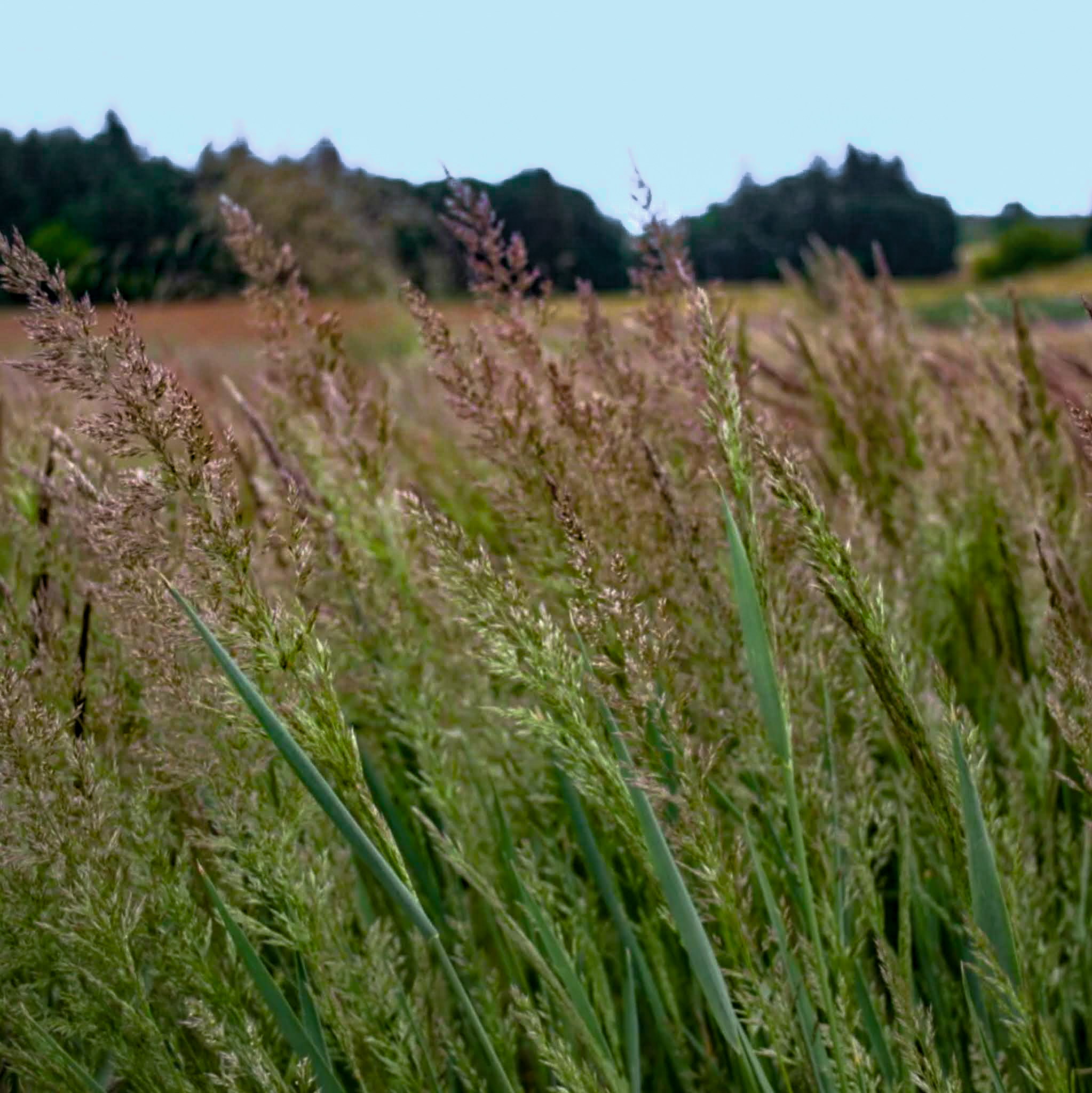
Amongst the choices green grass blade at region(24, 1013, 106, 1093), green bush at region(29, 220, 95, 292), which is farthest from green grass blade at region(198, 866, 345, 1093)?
green bush at region(29, 220, 95, 292)

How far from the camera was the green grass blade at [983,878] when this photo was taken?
0.77 metres

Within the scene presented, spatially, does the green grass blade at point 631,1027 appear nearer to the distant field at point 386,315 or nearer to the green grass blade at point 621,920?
the green grass blade at point 621,920

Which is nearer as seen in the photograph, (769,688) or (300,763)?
(300,763)

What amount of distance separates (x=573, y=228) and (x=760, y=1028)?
8.60 ft

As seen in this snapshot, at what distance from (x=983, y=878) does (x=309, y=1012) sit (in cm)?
57

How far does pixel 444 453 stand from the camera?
3.15m

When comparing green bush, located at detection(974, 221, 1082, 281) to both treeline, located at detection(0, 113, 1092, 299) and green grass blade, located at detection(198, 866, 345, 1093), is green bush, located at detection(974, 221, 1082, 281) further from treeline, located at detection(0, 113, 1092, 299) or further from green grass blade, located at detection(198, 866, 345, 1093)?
green grass blade, located at detection(198, 866, 345, 1093)

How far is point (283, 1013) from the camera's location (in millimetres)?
880

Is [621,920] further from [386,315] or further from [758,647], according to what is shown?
[386,315]

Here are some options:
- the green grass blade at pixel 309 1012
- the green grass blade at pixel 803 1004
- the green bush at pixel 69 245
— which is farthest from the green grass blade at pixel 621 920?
the green bush at pixel 69 245

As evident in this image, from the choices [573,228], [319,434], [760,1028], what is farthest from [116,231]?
[760,1028]

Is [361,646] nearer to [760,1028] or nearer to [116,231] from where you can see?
[760,1028]

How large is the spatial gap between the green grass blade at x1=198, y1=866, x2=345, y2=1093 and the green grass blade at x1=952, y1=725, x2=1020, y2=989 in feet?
1.75

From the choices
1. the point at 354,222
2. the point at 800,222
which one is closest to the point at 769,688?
the point at 800,222
